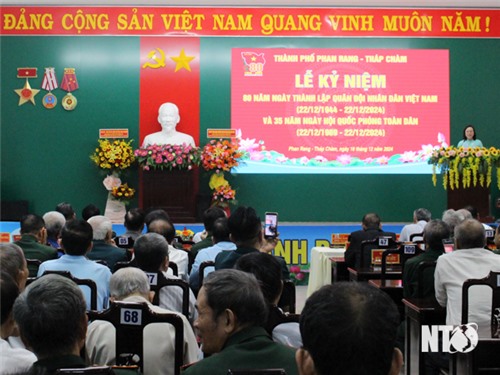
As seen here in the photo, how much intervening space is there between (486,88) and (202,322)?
32.0ft

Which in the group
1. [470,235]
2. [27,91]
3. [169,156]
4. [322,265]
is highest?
[27,91]

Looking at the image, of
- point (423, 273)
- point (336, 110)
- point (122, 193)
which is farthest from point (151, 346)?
point (336, 110)

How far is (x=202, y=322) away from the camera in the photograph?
224cm

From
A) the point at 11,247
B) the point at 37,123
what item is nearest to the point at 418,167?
the point at 37,123

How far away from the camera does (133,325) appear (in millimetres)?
2426

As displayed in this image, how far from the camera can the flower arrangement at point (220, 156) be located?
10.2m

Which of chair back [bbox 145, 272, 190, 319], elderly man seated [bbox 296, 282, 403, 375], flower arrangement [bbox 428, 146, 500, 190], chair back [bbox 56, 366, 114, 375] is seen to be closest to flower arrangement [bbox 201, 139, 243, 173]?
flower arrangement [bbox 428, 146, 500, 190]

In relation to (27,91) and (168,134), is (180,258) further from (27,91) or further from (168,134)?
(27,91)

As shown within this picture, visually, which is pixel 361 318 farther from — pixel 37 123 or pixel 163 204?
pixel 37 123

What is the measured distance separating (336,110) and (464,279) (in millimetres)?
7287

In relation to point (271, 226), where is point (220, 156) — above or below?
above

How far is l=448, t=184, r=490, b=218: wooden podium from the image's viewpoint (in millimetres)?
9312

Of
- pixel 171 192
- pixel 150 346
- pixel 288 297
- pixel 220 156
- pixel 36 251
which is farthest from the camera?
pixel 220 156
